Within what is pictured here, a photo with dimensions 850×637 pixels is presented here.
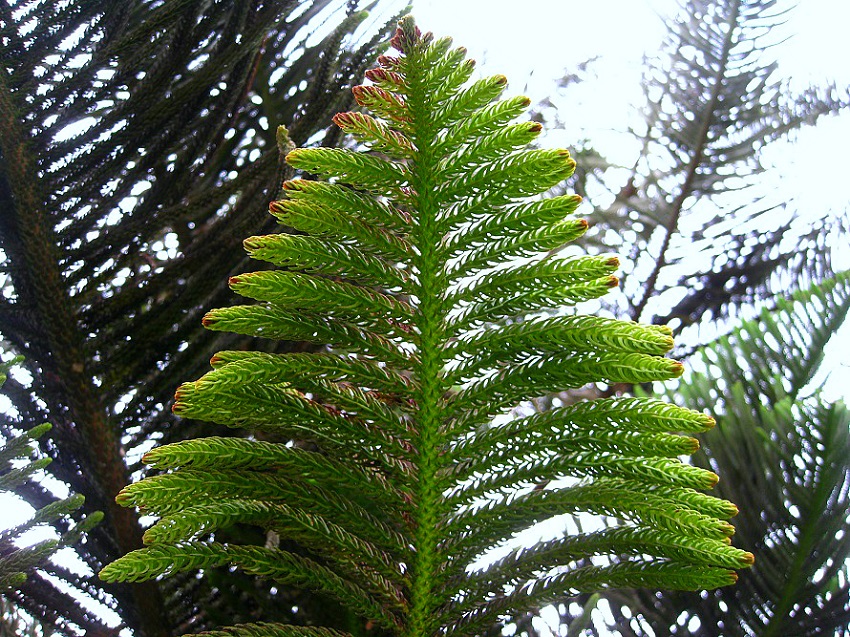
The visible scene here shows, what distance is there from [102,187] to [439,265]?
40 cm

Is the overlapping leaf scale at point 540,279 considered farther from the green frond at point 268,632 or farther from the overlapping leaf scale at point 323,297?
the green frond at point 268,632

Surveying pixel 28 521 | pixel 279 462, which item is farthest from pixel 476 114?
pixel 28 521

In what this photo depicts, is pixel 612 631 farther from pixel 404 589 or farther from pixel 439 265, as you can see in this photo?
pixel 439 265

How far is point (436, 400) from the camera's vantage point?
0.54m

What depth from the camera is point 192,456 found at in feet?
1.52

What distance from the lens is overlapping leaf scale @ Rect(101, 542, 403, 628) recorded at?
0.44m

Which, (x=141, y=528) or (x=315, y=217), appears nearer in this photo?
(x=315, y=217)

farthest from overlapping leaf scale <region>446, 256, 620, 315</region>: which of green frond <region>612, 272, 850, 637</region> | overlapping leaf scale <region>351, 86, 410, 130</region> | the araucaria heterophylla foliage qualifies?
green frond <region>612, 272, 850, 637</region>

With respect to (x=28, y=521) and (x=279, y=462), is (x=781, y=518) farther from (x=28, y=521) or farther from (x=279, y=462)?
(x=28, y=521)

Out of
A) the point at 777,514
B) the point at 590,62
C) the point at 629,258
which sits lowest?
the point at 777,514

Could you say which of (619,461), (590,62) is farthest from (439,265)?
(590,62)

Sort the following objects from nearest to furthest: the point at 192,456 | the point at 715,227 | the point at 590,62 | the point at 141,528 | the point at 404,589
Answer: the point at 192,456
the point at 404,589
the point at 141,528
the point at 715,227
the point at 590,62

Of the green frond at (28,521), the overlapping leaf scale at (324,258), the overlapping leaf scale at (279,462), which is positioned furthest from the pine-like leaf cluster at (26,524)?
the overlapping leaf scale at (324,258)

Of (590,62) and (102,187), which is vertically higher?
(590,62)
